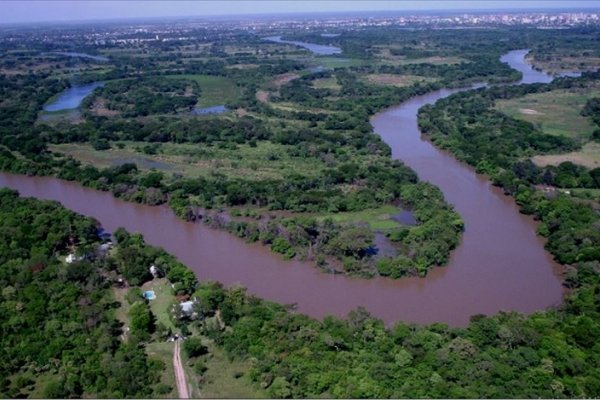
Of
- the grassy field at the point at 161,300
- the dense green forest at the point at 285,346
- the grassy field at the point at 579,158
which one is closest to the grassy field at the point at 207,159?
the grassy field at the point at 161,300

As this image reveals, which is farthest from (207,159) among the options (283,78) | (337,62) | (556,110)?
(337,62)

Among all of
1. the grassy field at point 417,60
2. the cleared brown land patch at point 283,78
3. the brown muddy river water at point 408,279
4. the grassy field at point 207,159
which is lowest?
the brown muddy river water at point 408,279

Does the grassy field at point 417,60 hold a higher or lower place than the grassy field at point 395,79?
higher

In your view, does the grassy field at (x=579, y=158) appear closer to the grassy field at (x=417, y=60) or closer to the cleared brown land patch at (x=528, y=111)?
the cleared brown land patch at (x=528, y=111)

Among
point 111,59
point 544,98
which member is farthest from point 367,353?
point 111,59

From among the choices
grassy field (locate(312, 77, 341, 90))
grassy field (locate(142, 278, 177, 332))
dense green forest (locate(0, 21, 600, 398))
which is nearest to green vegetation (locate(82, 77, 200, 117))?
dense green forest (locate(0, 21, 600, 398))
